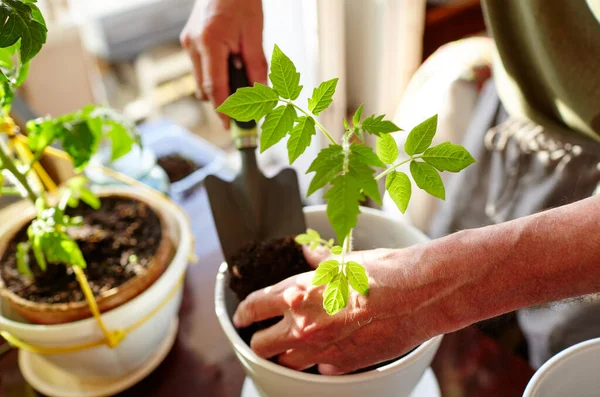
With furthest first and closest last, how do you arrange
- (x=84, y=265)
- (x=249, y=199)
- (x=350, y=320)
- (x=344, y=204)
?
(x=249, y=199) < (x=84, y=265) < (x=350, y=320) < (x=344, y=204)

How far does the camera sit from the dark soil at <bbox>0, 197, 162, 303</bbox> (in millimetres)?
727

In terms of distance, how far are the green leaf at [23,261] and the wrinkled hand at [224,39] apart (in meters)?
0.33

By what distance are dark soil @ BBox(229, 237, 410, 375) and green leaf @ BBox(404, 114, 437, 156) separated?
26cm

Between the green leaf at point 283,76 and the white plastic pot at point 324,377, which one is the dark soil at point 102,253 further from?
the green leaf at point 283,76

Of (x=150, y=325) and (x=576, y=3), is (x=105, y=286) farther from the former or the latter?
(x=576, y=3)

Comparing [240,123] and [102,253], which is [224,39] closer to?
[240,123]

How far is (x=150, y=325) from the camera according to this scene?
0.73 metres

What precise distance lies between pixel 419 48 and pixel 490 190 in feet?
1.20

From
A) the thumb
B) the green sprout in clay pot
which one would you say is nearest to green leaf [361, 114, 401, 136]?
the green sprout in clay pot

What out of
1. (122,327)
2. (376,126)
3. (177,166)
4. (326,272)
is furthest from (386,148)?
(177,166)

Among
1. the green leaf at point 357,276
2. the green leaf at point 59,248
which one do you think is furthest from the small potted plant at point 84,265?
the green leaf at point 357,276

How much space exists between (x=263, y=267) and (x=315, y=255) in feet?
0.22

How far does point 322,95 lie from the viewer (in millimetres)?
436

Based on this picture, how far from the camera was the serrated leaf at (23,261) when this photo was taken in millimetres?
703
